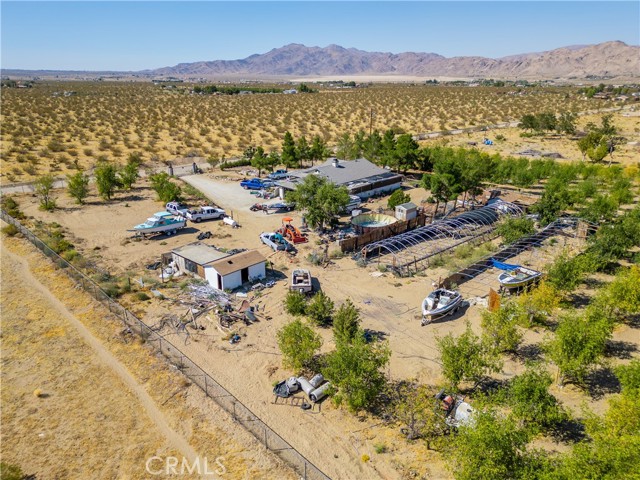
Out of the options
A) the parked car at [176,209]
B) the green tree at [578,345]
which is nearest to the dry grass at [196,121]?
the parked car at [176,209]

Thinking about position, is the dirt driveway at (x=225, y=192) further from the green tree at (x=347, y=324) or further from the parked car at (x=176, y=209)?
the green tree at (x=347, y=324)

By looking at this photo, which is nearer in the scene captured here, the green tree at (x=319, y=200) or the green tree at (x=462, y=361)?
the green tree at (x=462, y=361)

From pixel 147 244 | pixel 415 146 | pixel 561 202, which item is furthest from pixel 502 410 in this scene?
pixel 415 146

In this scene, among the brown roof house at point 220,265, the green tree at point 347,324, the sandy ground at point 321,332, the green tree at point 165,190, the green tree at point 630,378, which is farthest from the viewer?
the green tree at point 165,190

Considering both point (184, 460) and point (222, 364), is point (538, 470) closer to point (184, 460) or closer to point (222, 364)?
point (184, 460)

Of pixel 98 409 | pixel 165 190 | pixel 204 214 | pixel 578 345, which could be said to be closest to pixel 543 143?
pixel 204 214

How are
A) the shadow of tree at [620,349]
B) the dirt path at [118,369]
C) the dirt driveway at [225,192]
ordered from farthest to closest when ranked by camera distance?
the dirt driveway at [225,192] < the shadow of tree at [620,349] < the dirt path at [118,369]

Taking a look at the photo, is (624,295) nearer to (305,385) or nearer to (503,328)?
(503,328)
